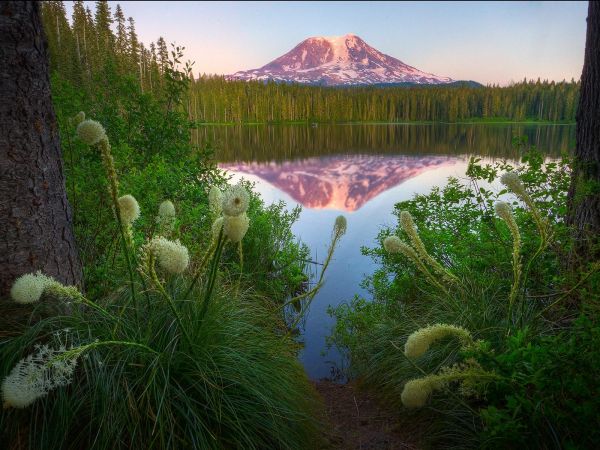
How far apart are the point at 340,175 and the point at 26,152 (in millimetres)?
19794

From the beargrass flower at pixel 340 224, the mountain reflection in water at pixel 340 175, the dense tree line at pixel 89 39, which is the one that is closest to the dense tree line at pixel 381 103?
the dense tree line at pixel 89 39

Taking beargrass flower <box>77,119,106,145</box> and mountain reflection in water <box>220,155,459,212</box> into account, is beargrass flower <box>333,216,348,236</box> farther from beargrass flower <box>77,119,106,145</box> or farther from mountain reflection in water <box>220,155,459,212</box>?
mountain reflection in water <box>220,155,459,212</box>

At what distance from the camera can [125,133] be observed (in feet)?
28.3

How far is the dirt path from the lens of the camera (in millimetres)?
3500

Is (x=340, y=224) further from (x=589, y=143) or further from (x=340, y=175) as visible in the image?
(x=340, y=175)

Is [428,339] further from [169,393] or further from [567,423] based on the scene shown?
[169,393]

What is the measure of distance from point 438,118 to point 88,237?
385ft

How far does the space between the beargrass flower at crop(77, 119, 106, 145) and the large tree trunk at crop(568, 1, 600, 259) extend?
430 centimetres

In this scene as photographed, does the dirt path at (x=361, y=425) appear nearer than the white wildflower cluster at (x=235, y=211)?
No

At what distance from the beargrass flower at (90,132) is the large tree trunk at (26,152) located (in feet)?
3.86

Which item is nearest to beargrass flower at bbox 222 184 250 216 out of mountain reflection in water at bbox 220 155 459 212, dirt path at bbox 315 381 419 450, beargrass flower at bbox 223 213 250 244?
beargrass flower at bbox 223 213 250 244

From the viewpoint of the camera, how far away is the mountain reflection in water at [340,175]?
16.7m

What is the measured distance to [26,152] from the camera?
116 inches

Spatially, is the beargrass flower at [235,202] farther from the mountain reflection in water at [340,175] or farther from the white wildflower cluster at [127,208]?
the mountain reflection in water at [340,175]
